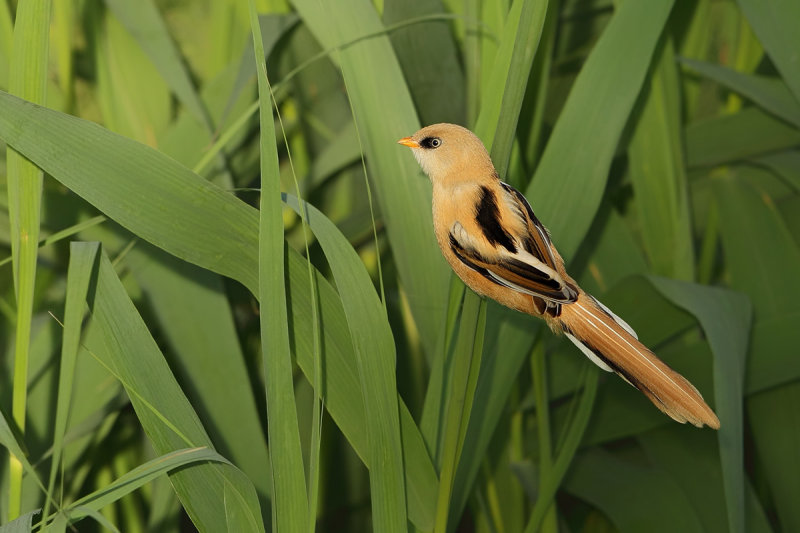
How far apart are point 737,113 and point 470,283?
2.56 ft

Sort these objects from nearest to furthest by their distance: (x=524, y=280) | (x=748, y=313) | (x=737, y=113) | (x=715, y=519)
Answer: (x=524, y=280), (x=748, y=313), (x=715, y=519), (x=737, y=113)

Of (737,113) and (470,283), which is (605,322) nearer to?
(470,283)

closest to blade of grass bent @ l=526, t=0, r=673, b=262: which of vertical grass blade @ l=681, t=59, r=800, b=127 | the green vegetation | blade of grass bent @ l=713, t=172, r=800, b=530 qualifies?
Answer: the green vegetation

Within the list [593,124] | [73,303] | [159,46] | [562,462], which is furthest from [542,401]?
[159,46]

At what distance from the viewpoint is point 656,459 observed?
3.92 feet

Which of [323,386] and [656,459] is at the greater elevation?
[323,386]

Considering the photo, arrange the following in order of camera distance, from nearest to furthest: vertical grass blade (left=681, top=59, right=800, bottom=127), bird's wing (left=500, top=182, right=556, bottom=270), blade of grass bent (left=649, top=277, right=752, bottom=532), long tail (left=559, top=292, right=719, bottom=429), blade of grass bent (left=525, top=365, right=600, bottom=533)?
long tail (left=559, top=292, right=719, bottom=429) < bird's wing (left=500, top=182, right=556, bottom=270) < blade of grass bent (left=649, top=277, right=752, bottom=532) < blade of grass bent (left=525, top=365, right=600, bottom=533) < vertical grass blade (left=681, top=59, right=800, bottom=127)

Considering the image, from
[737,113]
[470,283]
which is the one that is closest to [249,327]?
[470,283]

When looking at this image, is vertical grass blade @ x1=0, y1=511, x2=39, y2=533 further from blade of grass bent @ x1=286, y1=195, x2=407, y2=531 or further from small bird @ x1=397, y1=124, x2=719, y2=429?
small bird @ x1=397, y1=124, x2=719, y2=429

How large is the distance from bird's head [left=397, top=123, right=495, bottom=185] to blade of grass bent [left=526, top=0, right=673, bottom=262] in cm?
17

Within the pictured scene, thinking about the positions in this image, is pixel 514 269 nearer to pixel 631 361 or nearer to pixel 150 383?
pixel 631 361

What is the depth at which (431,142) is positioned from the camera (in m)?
0.76

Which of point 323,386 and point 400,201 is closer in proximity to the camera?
point 323,386

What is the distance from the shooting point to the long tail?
0.61m
